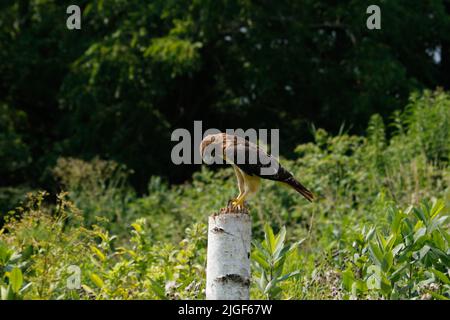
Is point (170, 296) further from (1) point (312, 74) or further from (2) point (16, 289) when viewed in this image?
(1) point (312, 74)

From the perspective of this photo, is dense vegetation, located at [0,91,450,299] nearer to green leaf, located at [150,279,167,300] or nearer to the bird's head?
green leaf, located at [150,279,167,300]

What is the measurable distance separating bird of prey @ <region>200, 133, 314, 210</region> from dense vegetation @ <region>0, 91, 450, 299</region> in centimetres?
26

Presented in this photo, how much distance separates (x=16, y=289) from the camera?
9.93ft

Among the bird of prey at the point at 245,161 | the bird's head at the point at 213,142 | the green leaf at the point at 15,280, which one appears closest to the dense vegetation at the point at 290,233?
the green leaf at the point at 15,280

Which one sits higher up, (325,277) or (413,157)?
(413,157)

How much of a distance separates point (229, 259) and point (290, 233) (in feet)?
14.3

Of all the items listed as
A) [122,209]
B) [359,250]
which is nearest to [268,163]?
[359,250]

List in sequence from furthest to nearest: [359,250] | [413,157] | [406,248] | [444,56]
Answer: [444,56], [413,157], [359,250], [406,248]

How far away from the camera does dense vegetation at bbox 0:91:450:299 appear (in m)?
3.73

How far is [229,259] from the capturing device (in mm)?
3156

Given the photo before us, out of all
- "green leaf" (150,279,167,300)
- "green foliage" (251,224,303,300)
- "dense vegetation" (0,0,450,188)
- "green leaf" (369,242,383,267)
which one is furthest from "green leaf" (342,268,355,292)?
"dense vegetation" (0,0,450,188)

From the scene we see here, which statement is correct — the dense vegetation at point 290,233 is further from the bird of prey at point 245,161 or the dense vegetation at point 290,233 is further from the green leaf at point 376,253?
the bird of prey at point 245,161
